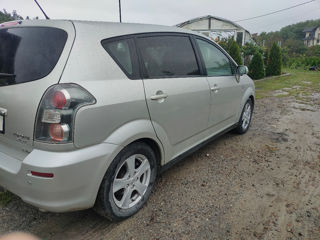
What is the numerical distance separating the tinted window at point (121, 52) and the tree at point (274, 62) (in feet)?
45.9

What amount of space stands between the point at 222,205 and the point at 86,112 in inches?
64.5

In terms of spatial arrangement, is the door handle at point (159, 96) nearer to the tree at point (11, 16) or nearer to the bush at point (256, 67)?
the tree at point (11, 16)

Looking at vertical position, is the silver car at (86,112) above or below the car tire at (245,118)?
above

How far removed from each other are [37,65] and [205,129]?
2057mm

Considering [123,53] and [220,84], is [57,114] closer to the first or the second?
[123,53]

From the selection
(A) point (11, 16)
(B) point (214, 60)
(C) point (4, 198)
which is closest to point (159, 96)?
(B) point (214, 60)

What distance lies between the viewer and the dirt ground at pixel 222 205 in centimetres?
203

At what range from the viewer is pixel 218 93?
3133mm

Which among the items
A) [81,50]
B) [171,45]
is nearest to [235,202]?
[171,45]

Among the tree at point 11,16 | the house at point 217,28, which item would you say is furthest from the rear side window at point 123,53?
the house at point 217,28

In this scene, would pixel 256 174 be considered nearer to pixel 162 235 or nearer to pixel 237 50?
pixel 162 235


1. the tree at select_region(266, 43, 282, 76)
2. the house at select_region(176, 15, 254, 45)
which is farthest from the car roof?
the house at select_region(176, 15, 254, 45)

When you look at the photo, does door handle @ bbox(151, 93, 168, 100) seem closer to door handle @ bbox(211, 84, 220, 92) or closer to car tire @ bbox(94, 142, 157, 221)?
car tire @ bbox(94, 142, 157, 221)

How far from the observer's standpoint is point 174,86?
2381 mm
